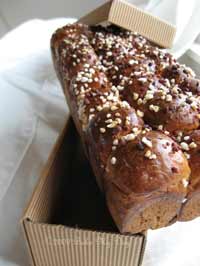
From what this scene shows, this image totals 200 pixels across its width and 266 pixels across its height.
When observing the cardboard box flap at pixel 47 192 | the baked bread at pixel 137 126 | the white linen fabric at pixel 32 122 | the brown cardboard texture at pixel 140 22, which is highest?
the brown cardboard texture at pixel 140 22

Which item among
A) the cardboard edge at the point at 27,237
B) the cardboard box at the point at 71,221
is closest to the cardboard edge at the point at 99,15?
the cardboard box at the point at 71,221

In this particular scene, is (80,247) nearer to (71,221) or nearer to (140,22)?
(71,221)

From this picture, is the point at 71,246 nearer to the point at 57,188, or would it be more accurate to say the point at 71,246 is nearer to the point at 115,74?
the point at 57,188

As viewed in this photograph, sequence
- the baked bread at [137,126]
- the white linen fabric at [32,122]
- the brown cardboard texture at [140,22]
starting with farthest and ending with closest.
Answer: the brown cardboard texture at [140,22] < the white linen fabric at [32,122] < the baked bread at [137,126]

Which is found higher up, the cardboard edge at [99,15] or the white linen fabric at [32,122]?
the cardboard edge at [99,15]

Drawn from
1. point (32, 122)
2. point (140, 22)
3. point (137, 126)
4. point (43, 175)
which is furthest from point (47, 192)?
point (140, 22)

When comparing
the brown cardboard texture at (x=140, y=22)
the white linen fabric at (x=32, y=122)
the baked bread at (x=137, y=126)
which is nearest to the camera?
the baked bread at (x=137, y=126)

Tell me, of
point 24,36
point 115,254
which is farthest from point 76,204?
point 24,36

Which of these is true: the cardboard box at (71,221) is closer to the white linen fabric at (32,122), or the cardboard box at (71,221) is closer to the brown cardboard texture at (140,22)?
the white linen fabric at (32,122)
